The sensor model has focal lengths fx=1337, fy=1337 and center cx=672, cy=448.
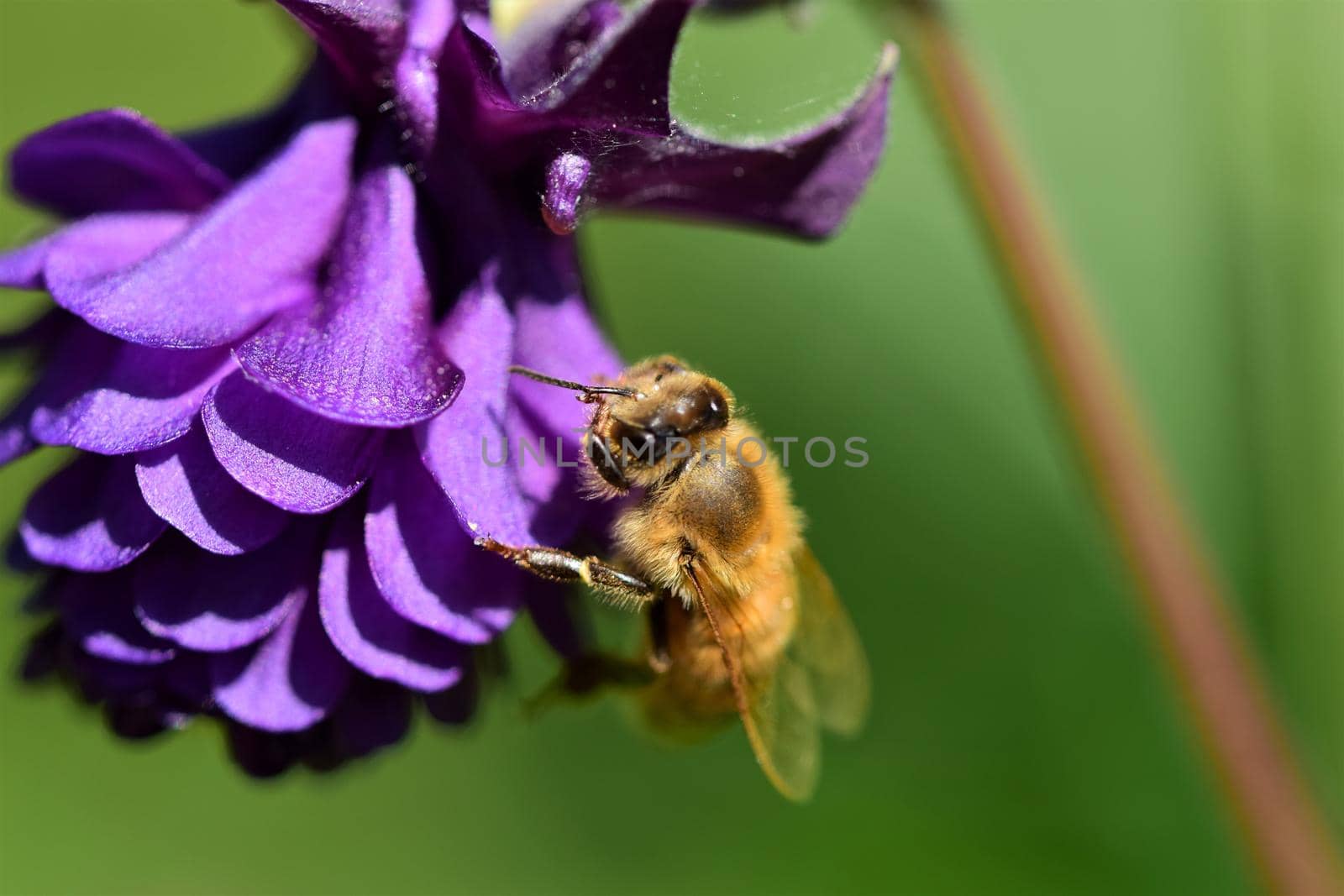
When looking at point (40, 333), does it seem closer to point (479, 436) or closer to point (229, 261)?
point (229, 261)

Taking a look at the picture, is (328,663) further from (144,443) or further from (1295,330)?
(1295,330)

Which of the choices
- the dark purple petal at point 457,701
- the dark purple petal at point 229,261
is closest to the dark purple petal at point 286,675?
the dark purple petal at point 457,701

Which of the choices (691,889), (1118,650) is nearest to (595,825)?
(691,889)

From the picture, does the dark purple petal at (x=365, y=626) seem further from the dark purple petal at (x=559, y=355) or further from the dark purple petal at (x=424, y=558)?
the dark purple petal at (x=559, y=355)

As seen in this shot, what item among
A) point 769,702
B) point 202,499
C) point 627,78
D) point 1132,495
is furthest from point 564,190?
point 1132,495

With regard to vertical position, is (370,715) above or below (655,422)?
below

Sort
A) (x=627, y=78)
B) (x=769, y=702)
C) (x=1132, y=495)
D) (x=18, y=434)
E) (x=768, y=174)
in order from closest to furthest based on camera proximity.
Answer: (x=627, y=78) → (x=18, y=434) → (x=768, y=174) → (x=769, y=702) → (x=1132, y=495)

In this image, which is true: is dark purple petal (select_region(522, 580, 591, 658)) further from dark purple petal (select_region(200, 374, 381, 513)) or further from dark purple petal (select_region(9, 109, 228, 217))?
dark purple petal (select_region(9, 109, 228, 217))
